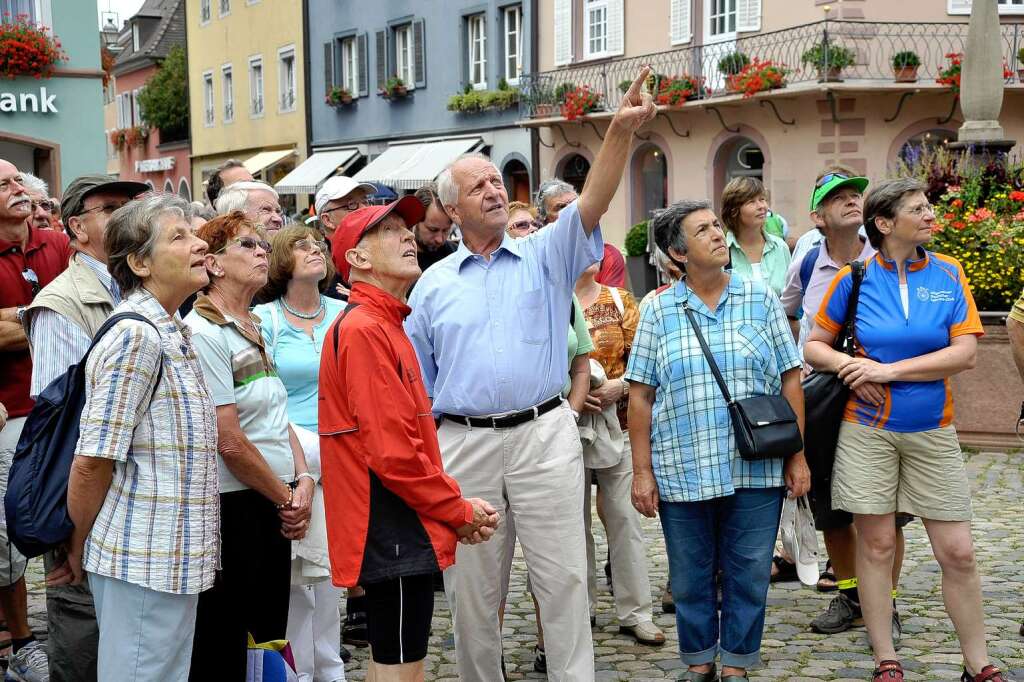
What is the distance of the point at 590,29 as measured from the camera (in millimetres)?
26312

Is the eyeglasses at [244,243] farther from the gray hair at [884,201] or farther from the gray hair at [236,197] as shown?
the gray hair at [884,201]

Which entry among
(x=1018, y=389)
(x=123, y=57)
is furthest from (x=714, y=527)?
(x=123, y=57)

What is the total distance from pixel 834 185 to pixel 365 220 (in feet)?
8.86

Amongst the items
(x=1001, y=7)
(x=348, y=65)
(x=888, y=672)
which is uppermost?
(x=348, y=65)

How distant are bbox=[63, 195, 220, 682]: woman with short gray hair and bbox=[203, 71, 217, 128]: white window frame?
130ft

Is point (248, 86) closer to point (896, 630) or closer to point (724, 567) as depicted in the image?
point (896, 630)

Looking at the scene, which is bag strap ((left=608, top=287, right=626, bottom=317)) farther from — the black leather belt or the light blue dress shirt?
the black leather belt

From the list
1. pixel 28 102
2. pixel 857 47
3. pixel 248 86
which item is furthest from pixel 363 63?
pixel 857 47

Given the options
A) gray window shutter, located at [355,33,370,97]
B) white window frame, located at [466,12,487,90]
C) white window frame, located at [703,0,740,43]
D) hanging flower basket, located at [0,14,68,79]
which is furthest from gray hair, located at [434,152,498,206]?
gray window shutter, located at [355,33,370,97]

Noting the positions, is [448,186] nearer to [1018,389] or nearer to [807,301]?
[807,301]

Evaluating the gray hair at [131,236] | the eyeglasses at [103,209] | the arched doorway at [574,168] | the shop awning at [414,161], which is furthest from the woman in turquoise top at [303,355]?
the shop awning at [414,161]

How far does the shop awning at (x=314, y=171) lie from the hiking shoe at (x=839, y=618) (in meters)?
28.3

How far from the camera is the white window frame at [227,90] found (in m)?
40.4

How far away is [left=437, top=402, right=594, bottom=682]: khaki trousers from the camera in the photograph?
14.6ft
